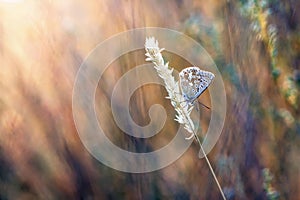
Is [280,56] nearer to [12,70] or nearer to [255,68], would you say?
[255,68]

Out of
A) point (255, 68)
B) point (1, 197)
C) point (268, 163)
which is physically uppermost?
point (255, 68)

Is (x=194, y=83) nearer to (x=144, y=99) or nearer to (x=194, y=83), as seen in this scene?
(x=194, y=83)

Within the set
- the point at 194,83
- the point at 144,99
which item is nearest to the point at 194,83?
the point at 194,83

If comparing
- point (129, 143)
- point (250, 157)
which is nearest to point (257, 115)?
point (250, 157)
